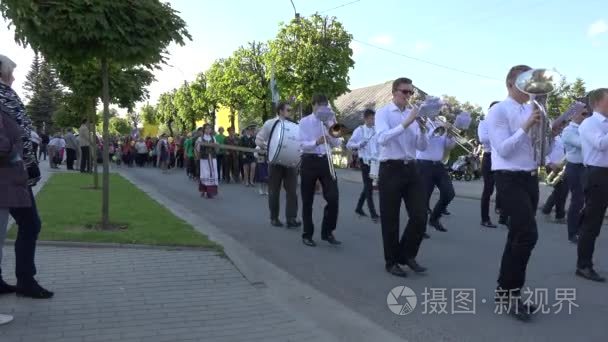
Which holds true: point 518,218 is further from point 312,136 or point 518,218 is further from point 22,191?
point 22,191

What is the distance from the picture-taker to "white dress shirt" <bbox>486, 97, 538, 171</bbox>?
4730 mm

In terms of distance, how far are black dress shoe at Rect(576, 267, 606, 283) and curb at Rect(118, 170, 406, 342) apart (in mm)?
2750

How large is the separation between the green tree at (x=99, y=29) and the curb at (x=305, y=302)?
2747 mm

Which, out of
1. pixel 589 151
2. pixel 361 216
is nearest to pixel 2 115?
pixel 589 151

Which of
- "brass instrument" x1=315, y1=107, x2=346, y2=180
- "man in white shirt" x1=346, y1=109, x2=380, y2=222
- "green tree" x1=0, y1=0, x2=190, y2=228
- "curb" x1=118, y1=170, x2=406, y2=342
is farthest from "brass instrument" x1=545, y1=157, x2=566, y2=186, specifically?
"green tree" x1=0, y1=0, x2=190, y2=228

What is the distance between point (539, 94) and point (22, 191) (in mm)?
4142

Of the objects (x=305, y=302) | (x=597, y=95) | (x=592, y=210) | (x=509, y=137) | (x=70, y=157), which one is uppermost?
(x=597, y=95)

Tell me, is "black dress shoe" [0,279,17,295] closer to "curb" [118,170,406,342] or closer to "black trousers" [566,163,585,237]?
"curb" [118,170,406,342]

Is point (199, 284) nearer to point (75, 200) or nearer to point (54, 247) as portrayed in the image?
point (54, 247)

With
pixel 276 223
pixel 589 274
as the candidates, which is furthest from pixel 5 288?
pixel 589 274

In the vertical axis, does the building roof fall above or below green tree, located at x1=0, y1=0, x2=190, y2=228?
above

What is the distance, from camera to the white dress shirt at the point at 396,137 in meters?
6.04

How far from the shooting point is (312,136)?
8.03 metres

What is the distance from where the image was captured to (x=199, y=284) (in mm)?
5582
